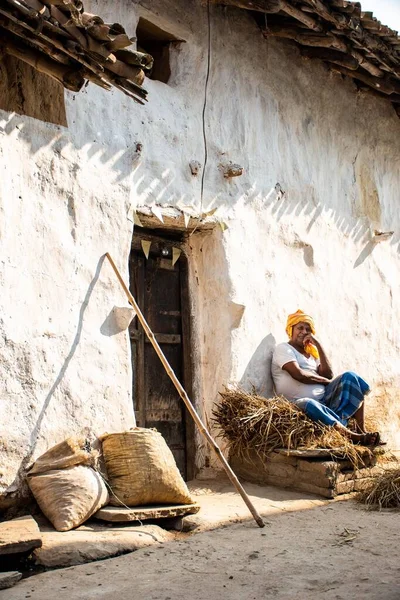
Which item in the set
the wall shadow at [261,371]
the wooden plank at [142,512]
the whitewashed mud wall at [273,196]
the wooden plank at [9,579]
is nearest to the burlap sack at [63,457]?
the wooden plank at [142,512]

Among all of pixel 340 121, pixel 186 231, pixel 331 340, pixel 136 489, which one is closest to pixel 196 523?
pixel 136 489

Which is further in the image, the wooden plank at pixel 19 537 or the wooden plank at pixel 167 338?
the wooden plank at pixel 167 338

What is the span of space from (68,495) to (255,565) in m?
1.15

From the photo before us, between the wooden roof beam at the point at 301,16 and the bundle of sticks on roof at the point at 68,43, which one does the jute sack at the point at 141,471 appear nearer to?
the bundle of sticks on roof at the point at 68,43

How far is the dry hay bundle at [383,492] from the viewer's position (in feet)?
17.1

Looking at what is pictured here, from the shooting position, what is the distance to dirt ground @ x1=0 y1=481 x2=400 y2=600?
10.8ft

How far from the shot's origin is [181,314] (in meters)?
6.16

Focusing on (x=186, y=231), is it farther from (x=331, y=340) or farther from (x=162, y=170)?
(x=331, y=340)

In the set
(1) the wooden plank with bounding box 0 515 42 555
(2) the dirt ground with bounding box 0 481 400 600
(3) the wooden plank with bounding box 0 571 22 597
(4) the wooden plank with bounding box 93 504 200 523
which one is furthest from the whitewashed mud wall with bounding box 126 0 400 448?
(3) the wooden plank with bounding box 0 571 22 597

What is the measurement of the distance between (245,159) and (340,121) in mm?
1693

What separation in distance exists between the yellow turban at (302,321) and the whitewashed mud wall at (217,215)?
0.13m

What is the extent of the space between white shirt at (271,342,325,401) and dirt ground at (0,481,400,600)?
130 centimetres

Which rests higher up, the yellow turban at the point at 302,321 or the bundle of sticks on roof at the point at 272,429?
the yellow turban at the point at 302,321

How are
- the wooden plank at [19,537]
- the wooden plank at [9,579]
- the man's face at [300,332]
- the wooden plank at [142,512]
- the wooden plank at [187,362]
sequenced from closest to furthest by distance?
the wooden plank at [9,579], the wooden plank at [19,537], the wooden plank at [142,512], the wooden plank at [187,362], the man's face at [300,332]
